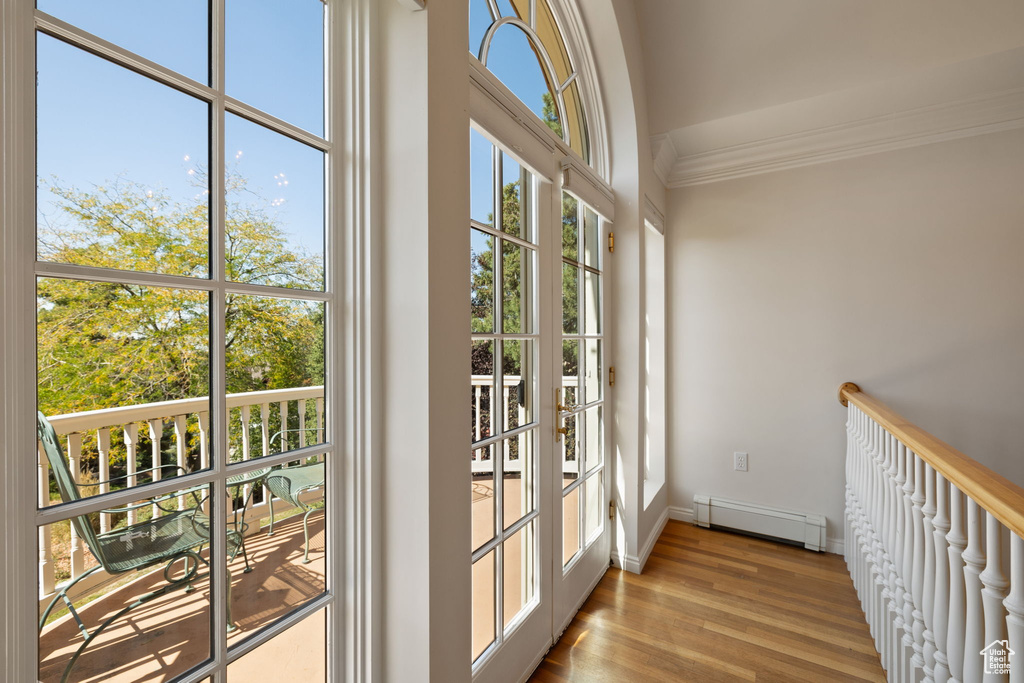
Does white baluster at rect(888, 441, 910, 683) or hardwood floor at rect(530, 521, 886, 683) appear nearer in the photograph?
white baluster at rect(888, 441, 910, 683)

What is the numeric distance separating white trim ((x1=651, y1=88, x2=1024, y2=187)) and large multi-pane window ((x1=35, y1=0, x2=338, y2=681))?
2.35m

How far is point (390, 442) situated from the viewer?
3.43ft

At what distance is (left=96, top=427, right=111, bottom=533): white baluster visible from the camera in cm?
66

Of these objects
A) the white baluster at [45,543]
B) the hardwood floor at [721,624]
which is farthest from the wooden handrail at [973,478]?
the white baluster at [45,543]

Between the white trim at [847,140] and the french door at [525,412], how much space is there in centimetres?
129

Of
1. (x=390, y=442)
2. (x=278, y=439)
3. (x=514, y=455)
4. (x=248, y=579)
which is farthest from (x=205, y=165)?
(x=514, y=455)

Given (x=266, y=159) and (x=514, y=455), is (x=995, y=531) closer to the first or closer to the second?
(x=514, y=455)

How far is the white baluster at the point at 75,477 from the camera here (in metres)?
0.64

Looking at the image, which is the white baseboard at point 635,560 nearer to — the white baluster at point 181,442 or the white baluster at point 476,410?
the white baluster at point 476,410

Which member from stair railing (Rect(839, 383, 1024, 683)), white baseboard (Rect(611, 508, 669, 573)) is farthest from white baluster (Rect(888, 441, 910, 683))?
white baseboard (Rect(611, 508, 669, 573))

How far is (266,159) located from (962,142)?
3320mm

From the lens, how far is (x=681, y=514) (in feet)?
9.91

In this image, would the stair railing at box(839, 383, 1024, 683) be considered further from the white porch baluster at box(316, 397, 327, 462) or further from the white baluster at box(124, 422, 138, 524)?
the white baluster at box(124, 422, 138, 524)

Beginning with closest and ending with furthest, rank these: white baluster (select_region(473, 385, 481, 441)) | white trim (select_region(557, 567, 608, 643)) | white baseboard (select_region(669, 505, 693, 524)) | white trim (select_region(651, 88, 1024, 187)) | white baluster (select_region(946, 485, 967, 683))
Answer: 1. white baluster (select_region(946, 485, 967, 683))
2. white baluster (select_region(473, 385, 481, 441))
3. white trim (select_region(557, 567, 608, 643))
4. white trim (select_region(651, 88, 1024, 187))
5. white baseboard (select_region(669, 505, 693, 524))
